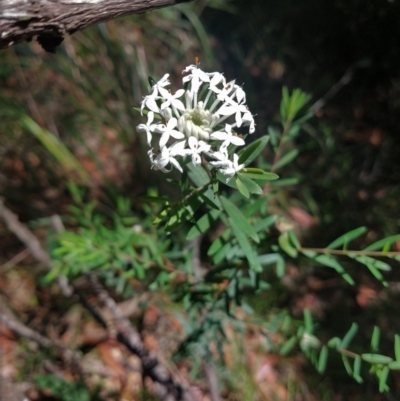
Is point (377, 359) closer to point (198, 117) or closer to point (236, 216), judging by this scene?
point (236, 216)

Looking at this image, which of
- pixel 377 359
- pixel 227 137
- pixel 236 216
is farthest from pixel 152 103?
pixel 377 359

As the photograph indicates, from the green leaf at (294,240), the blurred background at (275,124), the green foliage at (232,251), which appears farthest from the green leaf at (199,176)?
the blurred background at (275,124)

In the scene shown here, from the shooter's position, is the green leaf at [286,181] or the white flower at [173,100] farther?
the green leaf at [286,181]

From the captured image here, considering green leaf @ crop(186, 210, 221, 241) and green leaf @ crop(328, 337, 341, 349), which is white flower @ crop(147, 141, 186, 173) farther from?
green leaf @ crop(328, 337, 341, 349)

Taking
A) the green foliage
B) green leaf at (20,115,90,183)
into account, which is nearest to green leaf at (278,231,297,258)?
the green foliage

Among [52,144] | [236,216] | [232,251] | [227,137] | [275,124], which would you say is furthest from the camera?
[275,124]

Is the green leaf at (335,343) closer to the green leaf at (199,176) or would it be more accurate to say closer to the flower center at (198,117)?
the green leaf at (199,176)
